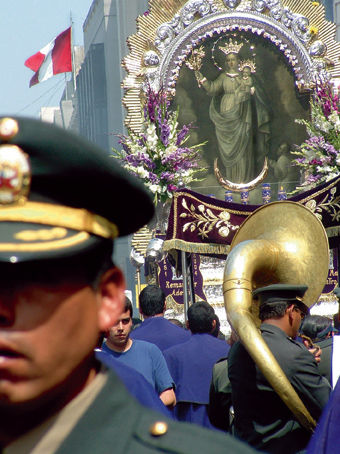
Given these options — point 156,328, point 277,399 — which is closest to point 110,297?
point 277,399

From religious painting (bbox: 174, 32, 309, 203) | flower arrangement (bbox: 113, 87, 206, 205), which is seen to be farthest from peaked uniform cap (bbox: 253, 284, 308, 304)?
religious painting (bbox: 174, 32, 309, 203)

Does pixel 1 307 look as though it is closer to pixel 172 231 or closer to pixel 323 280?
pixel 323 280

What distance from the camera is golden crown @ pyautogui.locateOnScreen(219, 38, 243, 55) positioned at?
17.0 m

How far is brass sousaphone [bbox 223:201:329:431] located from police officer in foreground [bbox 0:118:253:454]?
2.43 meters

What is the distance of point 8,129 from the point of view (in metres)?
1.34

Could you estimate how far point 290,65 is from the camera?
55.0ft

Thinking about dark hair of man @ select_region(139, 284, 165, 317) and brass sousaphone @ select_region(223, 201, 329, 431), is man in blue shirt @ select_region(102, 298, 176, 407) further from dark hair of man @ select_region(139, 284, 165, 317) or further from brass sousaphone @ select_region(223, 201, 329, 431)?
dark hair of man @ select_region(139, 284, 165, 317)

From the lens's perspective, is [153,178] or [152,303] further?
[153,178]

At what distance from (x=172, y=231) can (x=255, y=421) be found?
5782 millimetres

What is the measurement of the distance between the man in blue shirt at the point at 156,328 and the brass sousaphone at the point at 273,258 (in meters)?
1.04

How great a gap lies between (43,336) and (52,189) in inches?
8.8

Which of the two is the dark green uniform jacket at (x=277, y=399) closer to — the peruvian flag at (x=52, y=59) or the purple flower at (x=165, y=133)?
the purple flower at (x=165, y=133)

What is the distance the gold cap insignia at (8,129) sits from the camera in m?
1.34

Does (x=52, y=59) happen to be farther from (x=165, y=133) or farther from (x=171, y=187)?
(x=171, y=187)
